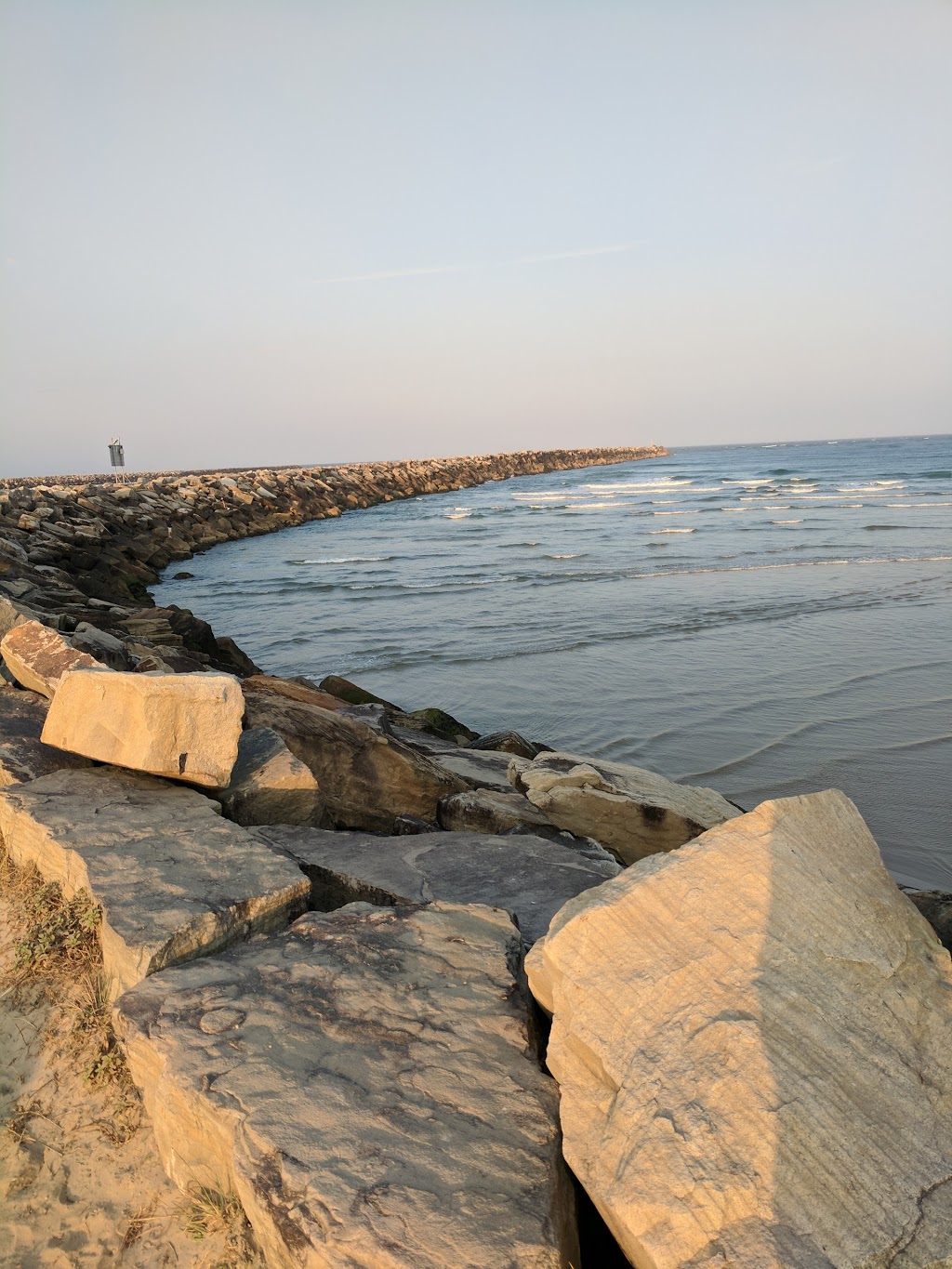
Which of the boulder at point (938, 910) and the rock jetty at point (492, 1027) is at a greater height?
the rock jetty at point (492, 1027)

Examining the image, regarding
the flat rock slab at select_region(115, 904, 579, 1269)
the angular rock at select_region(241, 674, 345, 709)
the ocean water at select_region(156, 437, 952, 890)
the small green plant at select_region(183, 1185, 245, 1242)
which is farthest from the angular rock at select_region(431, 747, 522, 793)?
the small green plant at select_region(183, 1185, 245, 1242)

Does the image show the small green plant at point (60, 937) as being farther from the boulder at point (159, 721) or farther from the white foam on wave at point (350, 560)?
the white foam on wave at point (350, 560)

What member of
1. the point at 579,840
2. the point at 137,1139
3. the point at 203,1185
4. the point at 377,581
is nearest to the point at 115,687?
the point at 137,1139

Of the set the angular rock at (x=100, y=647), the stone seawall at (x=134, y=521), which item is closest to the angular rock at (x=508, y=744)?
the angular rock at (x=100, y=647)

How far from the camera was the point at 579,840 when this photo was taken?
4.20 m

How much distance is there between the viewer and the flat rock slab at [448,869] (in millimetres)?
3043

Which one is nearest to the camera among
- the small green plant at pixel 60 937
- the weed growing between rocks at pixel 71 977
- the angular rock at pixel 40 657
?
the weed growing between rocks at pixel 71 977

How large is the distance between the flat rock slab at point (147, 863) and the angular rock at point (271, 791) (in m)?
0.21

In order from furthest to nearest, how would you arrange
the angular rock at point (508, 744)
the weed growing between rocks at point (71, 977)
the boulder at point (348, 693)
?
the boulder at point (348, 693)
the angular rock at point (508, 744)
the weed growing between rocks at point (71, 977)

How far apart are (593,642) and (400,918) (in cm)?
789

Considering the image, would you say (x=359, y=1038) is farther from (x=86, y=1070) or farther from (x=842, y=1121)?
(x=842, y=1121)

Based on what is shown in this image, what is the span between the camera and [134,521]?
2052 cm

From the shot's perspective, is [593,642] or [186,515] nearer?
[593,642]

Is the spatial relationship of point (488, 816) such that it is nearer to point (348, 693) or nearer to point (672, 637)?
point (348, 693)
